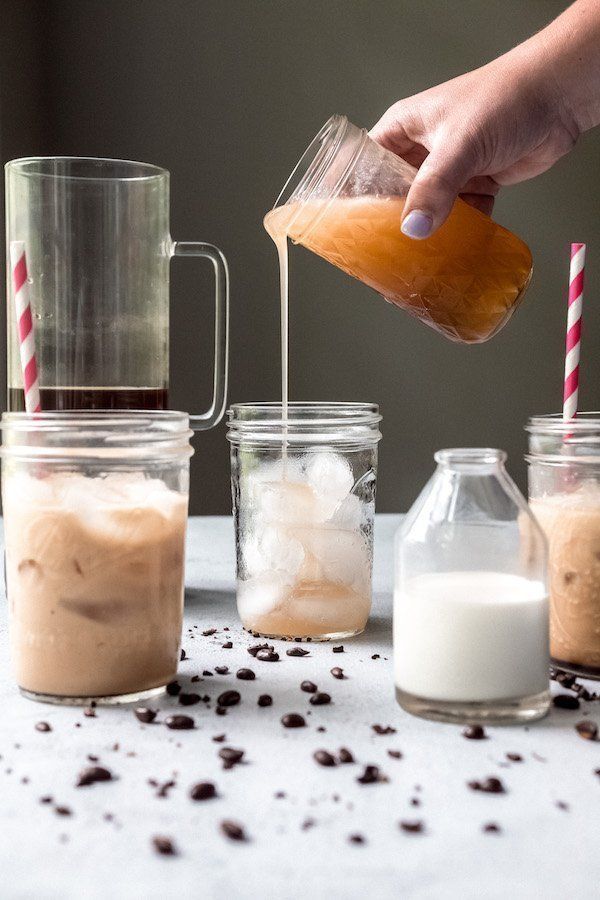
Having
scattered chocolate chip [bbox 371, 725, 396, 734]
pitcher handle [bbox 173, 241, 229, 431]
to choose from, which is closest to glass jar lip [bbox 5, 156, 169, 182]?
pitcher handle [bbox 173, 241, 229, 431]

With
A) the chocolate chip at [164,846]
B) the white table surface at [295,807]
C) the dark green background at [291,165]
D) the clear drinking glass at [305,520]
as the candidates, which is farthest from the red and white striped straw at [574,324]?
the dark green background at [291,165]

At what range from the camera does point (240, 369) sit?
3441 mm

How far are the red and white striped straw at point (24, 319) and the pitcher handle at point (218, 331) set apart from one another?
0.34 metres

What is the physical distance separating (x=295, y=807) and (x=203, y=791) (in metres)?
0.08

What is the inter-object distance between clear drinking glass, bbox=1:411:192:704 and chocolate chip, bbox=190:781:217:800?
27 cm

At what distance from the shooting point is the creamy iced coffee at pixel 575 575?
3.94 ft

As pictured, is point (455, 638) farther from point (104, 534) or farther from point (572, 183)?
point (572, 183)

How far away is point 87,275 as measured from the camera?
145cm

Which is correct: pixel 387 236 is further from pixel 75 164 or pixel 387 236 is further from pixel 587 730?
pixel 587 730

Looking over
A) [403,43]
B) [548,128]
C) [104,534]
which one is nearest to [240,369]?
[403,43]

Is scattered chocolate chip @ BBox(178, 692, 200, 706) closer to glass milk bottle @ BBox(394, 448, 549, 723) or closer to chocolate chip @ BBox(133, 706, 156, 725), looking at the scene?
chocolate chip @ BBox(133, 706, 156, 725)

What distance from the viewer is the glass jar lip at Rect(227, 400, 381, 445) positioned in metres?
1.43

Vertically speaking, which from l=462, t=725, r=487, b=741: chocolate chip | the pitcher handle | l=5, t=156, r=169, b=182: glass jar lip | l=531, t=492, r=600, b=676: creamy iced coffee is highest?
l=5, t=156, r=169, b=182: glass jar lip

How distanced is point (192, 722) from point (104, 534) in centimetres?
22
